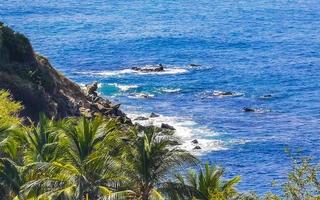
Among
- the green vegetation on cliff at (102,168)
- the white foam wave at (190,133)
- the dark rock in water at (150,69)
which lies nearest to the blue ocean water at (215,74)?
the white foam wave at (190,133)

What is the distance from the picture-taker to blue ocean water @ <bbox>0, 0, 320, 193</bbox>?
334 feet

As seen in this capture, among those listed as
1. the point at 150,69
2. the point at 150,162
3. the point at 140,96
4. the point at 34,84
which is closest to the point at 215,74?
the point at 150,69

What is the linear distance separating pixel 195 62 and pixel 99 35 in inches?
1315

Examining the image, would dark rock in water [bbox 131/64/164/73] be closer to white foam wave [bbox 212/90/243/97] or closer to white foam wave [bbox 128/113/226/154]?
white foam wave [bbox 212/90/243/97]

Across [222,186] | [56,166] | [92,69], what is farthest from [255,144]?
[56,166]

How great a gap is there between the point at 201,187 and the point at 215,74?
100 meters

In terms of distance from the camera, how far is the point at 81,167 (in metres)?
37.4

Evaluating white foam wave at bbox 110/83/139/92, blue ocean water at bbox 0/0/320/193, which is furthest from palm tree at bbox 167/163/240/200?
white foam wave at bbox 110/83/139/92

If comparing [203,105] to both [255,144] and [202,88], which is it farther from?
[255,144]

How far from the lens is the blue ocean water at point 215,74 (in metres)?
102

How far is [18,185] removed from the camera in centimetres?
3803

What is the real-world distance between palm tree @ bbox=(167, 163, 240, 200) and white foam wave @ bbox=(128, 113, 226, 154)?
5549cm

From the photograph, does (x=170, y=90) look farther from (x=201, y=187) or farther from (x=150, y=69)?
(x=201, y=187)

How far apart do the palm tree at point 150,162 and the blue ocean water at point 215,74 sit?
46.8m
